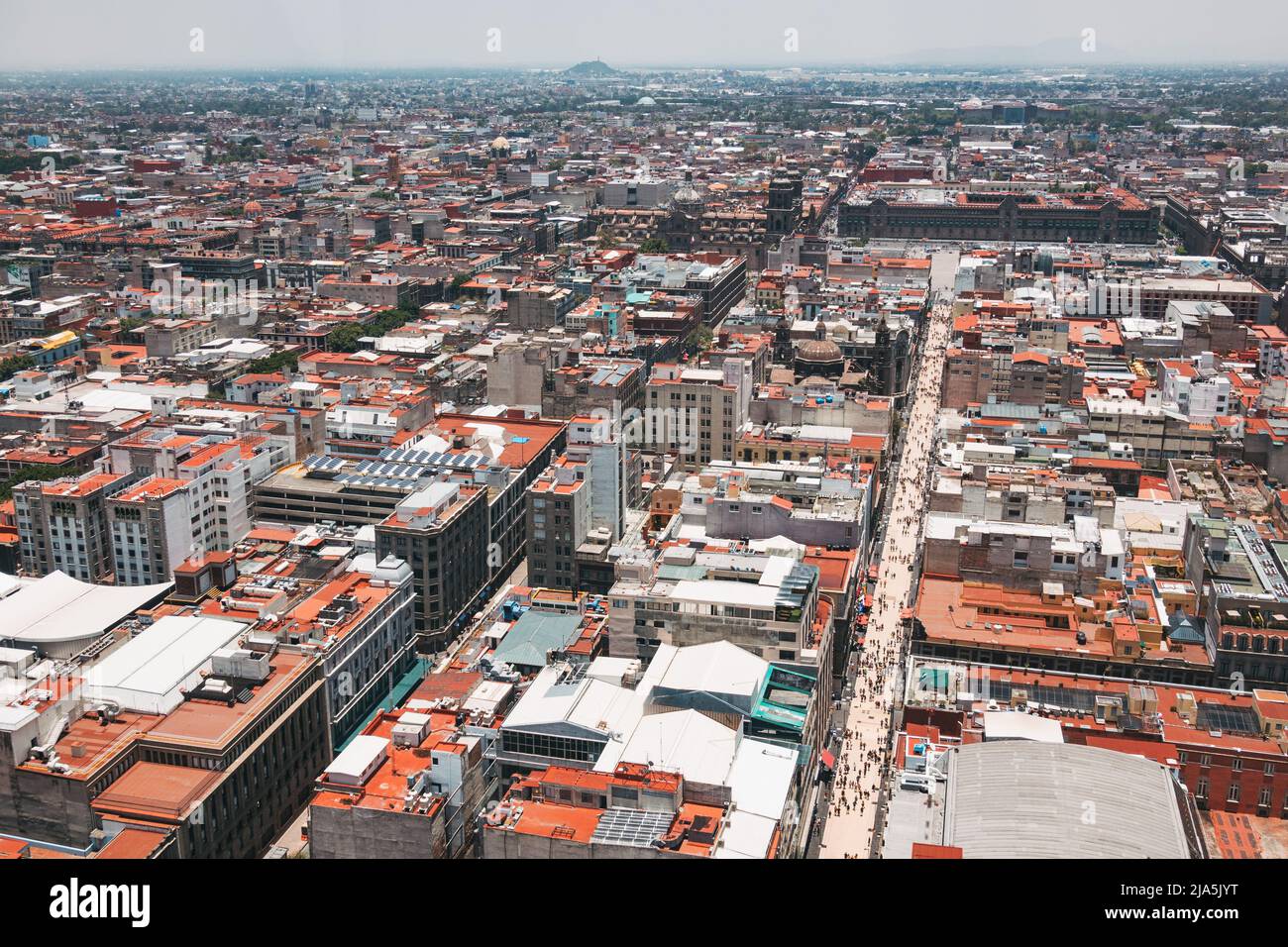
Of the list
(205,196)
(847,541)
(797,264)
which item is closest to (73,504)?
(847,541)

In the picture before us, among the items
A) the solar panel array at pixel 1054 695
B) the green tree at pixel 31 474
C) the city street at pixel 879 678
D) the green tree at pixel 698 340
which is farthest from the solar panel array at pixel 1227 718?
the green tree at pixel 698 340

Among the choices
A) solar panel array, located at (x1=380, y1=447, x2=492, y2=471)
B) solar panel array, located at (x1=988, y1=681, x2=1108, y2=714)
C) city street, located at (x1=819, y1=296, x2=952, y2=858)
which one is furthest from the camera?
solar panel array, located at (x1=380, y1=447, x2=492, y2=471)

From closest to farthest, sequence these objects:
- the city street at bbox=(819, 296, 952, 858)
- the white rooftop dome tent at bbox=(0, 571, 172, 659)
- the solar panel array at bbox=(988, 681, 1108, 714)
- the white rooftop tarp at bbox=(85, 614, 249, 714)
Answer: the white rooftop tarp at bbox=(85, 614, 249, 714) < the city street at bbox=(819, 296, 952, 858) < the solar panel array at bbox=(988, 681, 1108, 714) < the white rooftop dome tent at bbox=(0, 571, 172, 659)

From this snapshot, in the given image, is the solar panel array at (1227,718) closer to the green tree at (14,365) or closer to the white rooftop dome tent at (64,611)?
the white rooftop dome tent at (64,611)

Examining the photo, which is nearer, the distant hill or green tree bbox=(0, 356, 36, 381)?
the distant hill

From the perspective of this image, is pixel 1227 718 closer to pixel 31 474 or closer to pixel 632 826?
pixel 632 826

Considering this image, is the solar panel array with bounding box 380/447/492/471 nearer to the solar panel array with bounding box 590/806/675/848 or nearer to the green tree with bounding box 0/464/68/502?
the green tree with bounding box 0/464/68/502

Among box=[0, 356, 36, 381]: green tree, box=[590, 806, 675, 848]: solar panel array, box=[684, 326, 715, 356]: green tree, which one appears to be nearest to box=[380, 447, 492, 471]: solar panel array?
box=[590, 806, 675, 848]: solar panel array

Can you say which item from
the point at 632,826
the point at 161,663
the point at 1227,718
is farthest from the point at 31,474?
the point at 1227,718
